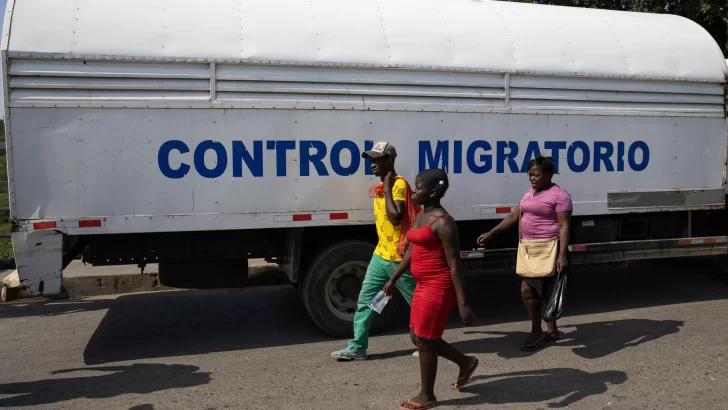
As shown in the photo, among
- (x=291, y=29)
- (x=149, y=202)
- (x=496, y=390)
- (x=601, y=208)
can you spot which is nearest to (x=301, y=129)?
(x=291, y=29)

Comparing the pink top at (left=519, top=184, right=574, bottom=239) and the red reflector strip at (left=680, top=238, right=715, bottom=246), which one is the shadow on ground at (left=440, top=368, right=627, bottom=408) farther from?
the red reflector strip at (left=680, top=238, right=715, bottom=246)

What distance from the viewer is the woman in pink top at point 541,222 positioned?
572cm

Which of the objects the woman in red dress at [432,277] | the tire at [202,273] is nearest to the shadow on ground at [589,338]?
the woman in red dress at [432,277]

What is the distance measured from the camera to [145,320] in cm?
709

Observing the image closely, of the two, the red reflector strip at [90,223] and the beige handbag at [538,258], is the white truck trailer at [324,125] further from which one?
the beige handbag at [538,258]

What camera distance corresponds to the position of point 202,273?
6254 millimetres

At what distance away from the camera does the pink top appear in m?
5.75

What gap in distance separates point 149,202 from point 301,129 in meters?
1.44

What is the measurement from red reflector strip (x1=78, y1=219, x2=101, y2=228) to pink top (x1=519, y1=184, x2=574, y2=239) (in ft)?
11.8

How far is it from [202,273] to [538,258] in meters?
3.02

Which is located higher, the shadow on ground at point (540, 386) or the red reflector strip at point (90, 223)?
the red reflector strip at point (90, 223)

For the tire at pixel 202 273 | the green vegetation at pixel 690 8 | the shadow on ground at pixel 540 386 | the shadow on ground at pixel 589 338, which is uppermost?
the green vegetation at pixel 690 8

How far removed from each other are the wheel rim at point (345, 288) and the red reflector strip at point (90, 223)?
2.07 m

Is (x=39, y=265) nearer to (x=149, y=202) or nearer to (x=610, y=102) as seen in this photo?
(x=149, y=202)
